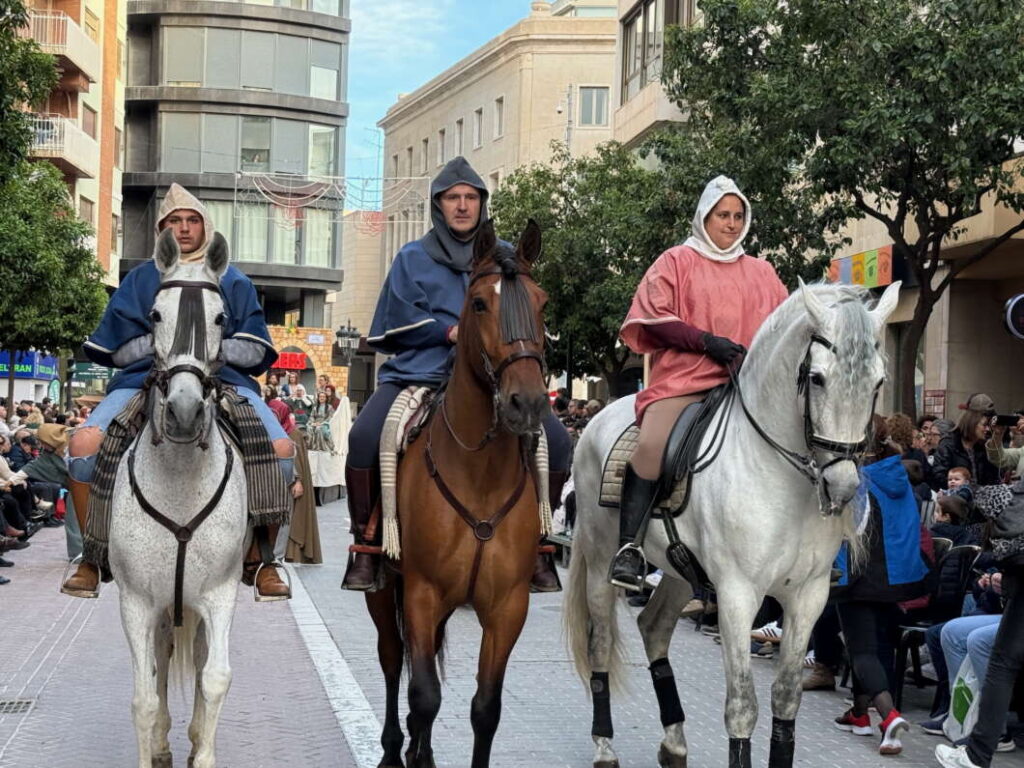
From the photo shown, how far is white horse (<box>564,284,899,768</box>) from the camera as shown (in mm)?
6781

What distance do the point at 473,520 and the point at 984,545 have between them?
176 inches

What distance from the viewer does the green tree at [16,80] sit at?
63.9 feet

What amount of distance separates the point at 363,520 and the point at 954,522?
17.7 feet

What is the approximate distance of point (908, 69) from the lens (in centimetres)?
1702

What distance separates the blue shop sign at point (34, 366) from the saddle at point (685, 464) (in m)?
43.2

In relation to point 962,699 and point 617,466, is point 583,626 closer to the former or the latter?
point 617,466

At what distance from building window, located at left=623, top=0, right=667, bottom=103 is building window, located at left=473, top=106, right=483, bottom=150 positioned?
34837 mm

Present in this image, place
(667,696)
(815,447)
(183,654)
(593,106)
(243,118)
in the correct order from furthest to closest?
(593,106) < (243,118) < (667,696) < (183,654) < (815,447)

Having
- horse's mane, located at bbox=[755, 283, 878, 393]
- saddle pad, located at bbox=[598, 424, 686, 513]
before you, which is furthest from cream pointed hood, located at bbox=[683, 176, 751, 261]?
horse's mane, located at bbox=[755, 283, 878, 393]

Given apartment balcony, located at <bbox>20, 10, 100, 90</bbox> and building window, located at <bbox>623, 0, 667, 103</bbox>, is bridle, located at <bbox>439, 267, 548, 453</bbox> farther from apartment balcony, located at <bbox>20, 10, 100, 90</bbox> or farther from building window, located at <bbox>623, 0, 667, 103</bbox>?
apartment balcony, located at <bbox>20, 10, 100, 90</bbox>

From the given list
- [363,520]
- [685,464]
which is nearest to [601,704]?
[685,464]

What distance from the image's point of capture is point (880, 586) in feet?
32.9

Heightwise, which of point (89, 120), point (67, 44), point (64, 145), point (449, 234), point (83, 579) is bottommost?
point (83, 579)

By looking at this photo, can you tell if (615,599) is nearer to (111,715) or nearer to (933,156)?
(111,715)
